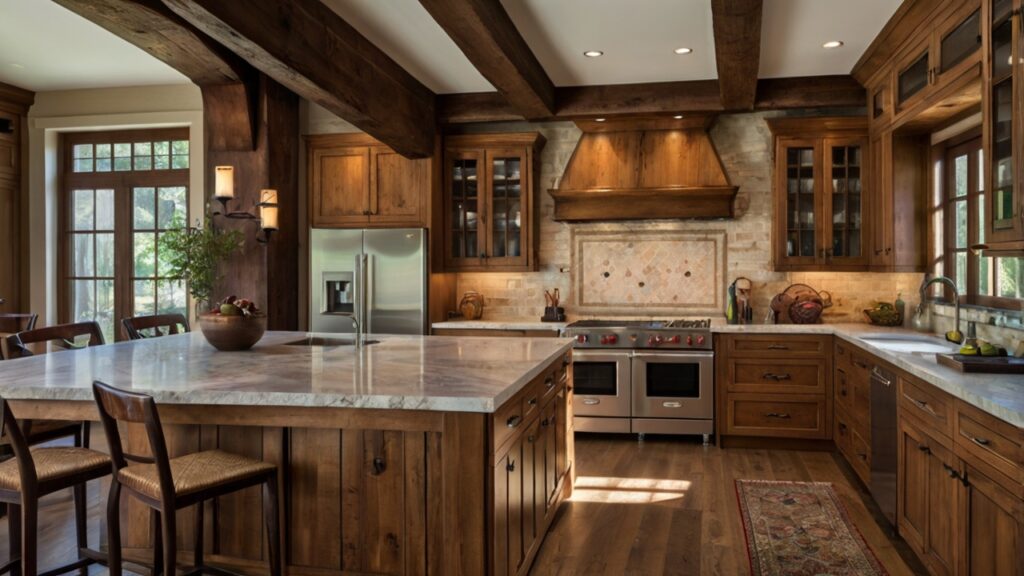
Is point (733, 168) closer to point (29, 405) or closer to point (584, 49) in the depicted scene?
point (584, 49)

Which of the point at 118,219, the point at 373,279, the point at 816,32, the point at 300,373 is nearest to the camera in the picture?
the point at 300,373

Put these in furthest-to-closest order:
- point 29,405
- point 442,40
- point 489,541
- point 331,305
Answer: point 331,305 < point 442,40 < point 29,405 < point 489,541

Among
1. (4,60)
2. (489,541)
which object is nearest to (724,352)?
(489,541)

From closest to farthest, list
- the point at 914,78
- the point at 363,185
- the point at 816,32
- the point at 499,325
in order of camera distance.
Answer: the point at 914,78
the point at 816,32
the point at 499,325
the point at 363,185

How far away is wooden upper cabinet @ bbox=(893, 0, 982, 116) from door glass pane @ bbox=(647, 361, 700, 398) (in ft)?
7.29

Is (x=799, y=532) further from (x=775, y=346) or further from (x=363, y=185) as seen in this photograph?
(x=363, y=185)

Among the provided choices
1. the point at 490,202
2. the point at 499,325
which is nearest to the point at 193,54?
the point at 490,202

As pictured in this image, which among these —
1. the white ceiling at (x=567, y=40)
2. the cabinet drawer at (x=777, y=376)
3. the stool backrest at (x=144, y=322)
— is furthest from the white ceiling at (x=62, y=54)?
the cabinet drawer at (x=777, y=376)

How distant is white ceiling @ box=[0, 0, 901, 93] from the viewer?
4090 millimetres

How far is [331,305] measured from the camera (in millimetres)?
6074

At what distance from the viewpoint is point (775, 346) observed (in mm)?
5312

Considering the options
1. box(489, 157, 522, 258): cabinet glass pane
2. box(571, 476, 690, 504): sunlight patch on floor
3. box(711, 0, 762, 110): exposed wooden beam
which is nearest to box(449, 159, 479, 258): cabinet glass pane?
box(489, 157, 522, 258): cabinet glass pane

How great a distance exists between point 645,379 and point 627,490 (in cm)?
132

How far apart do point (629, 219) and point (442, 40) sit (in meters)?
2.25
